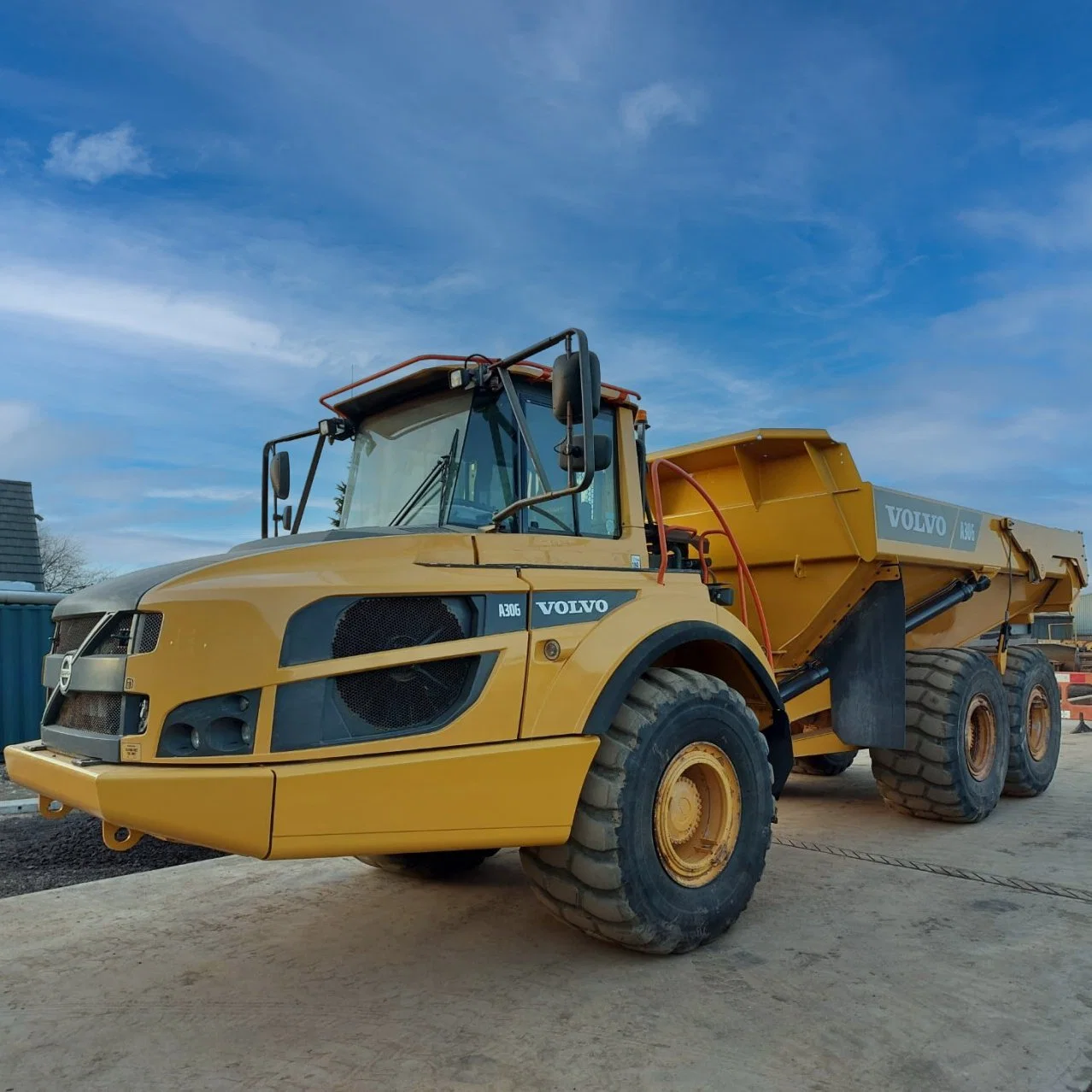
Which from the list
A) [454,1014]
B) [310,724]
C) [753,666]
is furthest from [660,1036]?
[753,666]

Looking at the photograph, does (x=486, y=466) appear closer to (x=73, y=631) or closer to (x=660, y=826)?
(x=660, y=826)

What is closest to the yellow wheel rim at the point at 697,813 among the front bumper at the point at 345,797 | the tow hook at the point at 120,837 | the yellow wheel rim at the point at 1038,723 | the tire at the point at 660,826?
→ the tire at the point at 660,826

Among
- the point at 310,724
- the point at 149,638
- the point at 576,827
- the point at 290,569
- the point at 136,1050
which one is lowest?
the point at 136,1050

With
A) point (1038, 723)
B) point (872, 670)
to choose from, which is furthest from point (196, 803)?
point (1038, 723)

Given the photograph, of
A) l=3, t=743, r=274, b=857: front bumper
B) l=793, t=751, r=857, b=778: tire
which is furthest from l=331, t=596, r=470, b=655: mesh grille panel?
l=793, t=751, r=857, b=778: tire

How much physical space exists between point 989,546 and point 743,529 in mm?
2443

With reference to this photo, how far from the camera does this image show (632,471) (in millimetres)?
4434

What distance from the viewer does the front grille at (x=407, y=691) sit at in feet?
10.5

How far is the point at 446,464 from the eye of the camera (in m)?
3.98

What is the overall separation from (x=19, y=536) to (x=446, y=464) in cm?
Result: 1630

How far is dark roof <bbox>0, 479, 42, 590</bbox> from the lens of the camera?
16859mm

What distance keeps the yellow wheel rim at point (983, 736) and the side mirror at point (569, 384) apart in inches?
185

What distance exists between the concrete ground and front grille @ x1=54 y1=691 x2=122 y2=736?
105cm

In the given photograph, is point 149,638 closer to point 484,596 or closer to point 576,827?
point 484,596
